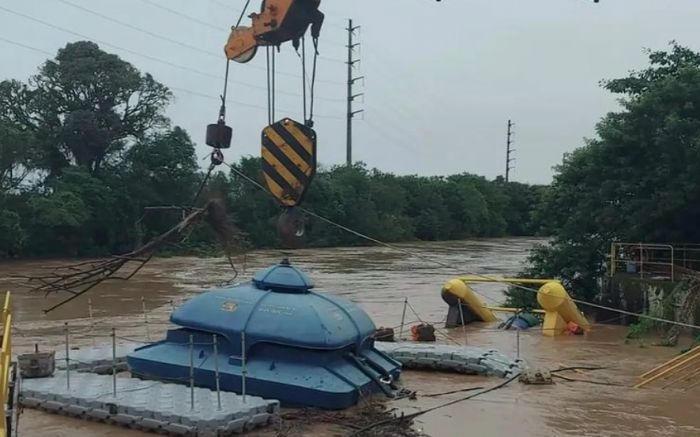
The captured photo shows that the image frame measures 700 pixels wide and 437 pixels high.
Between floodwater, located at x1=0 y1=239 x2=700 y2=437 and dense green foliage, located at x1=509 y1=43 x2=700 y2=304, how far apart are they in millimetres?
Result: 3382

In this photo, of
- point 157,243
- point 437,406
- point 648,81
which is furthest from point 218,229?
point 648,81

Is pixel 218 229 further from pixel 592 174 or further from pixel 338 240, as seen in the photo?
pixel 338 240

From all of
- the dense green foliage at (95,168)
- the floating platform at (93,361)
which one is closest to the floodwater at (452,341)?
the floating platform at (93,361)

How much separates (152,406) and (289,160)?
2955 mm

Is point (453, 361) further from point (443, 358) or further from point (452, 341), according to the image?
point (452, 341)

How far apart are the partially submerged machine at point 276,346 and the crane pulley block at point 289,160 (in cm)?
124

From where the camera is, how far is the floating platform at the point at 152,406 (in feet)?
25.0

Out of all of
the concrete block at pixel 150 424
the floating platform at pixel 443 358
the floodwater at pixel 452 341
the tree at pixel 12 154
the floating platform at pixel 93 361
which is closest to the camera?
the concrete block at pixel 150 424

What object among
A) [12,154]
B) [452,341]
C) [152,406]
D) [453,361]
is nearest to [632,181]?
[452,341]

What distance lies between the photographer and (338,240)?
5769 centimetres

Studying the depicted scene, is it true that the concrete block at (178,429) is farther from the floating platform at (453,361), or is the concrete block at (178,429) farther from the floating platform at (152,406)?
the floating platform at (453,361)

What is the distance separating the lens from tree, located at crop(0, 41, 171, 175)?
160 ft

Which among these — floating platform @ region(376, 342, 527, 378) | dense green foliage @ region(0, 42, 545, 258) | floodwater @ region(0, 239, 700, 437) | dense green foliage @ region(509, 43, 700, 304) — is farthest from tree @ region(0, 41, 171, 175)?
floating platform @ region(376, 342, 527, 378)

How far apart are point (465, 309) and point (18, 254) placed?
31202 mm
